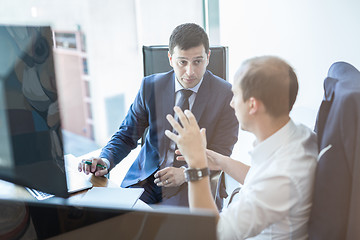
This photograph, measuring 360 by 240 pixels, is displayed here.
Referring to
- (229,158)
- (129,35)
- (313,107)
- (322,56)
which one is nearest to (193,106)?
(229,158)

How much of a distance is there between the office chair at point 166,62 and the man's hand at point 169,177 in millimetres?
145

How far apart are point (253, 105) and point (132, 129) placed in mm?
758

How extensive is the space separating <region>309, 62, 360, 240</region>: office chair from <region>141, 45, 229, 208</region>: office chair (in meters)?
0.44

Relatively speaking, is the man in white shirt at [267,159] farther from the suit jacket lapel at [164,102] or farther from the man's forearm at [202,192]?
the suit jacket lapel at [164,102]

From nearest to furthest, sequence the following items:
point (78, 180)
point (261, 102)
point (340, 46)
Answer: point (261, 102)
point (78, 180)
point (340, 46)

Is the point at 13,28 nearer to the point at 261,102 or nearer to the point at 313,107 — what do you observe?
the point at 261,102


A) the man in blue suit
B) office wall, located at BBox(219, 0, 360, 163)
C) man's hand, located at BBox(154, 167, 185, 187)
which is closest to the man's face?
the man in blue suit

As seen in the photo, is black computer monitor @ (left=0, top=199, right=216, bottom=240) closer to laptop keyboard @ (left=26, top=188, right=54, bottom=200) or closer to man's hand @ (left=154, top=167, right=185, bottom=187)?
laptop keyboard @ (left=26, top=188, right=54, bottom=200)

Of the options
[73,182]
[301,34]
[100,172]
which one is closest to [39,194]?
[73,182]

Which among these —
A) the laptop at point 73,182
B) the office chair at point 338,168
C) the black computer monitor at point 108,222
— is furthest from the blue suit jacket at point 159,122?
the black computer monitor at point 108,222

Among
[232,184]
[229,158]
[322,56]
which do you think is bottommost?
[232,184]

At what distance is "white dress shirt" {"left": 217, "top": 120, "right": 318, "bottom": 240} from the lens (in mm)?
745

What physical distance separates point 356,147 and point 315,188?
13 centimetres

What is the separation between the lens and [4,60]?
0.81m
